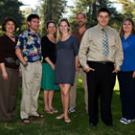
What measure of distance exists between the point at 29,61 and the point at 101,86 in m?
1.47

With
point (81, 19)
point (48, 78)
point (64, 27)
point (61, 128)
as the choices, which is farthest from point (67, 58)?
point (61, 128)

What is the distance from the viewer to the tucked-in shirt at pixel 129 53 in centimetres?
877

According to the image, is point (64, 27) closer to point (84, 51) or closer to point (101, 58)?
point (84, 51)

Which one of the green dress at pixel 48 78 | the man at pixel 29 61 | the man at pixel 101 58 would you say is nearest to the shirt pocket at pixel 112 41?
the man at pixel 101 58

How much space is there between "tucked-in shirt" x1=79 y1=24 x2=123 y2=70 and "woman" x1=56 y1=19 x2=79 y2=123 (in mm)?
585

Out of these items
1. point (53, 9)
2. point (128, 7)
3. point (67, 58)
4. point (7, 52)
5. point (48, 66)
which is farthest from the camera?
point (53, 9)

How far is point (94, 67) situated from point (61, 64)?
0.93 m

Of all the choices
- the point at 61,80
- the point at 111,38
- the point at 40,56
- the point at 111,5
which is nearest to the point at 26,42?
the point at 40,56

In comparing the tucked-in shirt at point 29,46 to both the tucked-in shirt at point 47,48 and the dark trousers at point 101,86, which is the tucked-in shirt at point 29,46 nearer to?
the tucked-in shirt at point 47,48

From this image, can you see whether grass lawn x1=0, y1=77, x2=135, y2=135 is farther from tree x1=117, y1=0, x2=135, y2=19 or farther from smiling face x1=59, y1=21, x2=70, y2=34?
tree x1=117, y1=0, x2=135, y2=19

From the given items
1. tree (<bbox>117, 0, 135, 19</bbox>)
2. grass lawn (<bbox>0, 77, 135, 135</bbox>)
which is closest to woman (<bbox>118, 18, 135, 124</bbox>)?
grass lawn (<bbox>0, 77, 135, 135</bbox>)

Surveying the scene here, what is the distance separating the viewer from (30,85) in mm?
8844

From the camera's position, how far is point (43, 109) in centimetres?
1044

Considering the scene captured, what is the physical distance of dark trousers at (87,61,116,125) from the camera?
8250 millimetres
